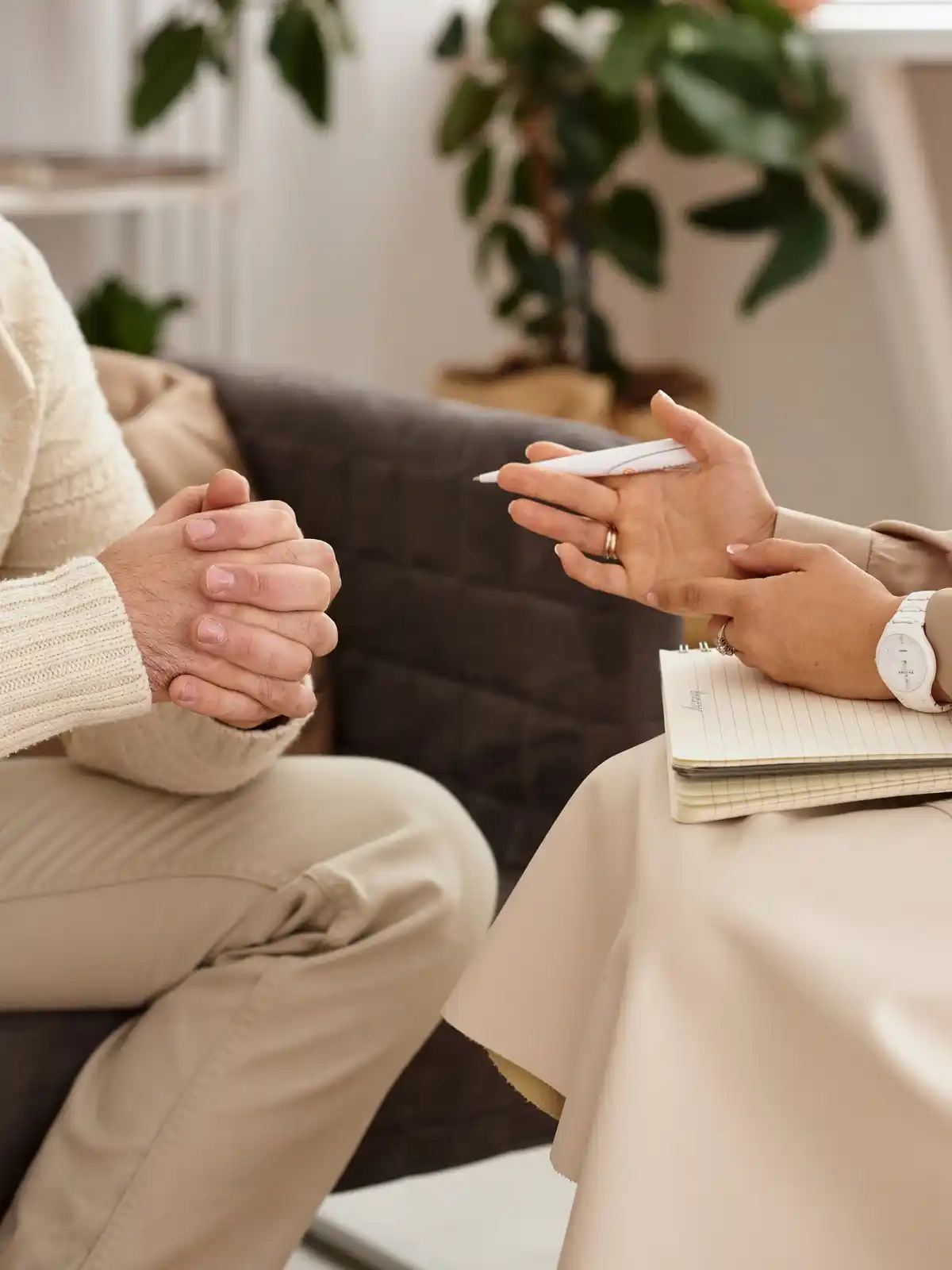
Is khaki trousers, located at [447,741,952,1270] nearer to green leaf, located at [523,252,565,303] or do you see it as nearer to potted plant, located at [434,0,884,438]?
potted plant, located at [434,0,884,438]

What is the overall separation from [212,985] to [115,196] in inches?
58.8

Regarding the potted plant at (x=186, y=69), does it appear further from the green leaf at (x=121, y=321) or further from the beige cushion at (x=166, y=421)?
the beige cushion at (x=166, y=421)

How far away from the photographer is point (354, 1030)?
1049mm

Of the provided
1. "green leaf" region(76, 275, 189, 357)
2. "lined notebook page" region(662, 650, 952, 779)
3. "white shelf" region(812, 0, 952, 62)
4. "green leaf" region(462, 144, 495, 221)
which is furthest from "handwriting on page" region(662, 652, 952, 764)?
"green leaf" region(462, 144, 495, 221)

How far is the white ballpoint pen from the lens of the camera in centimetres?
89

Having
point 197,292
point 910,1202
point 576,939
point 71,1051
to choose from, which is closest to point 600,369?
point 197,292

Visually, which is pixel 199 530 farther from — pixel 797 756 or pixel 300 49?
pixel 300 49

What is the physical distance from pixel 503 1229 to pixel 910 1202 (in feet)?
2.31

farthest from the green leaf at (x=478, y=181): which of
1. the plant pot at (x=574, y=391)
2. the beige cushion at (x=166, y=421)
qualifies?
the beige cushion at (x=166, y=421)

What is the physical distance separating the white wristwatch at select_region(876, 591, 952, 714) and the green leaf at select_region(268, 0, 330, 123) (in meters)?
1.78

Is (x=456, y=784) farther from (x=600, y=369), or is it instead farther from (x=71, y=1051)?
(x=600, y=369)

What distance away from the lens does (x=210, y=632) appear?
36.4 inches

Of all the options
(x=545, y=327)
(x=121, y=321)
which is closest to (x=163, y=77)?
(x=121, y=321)

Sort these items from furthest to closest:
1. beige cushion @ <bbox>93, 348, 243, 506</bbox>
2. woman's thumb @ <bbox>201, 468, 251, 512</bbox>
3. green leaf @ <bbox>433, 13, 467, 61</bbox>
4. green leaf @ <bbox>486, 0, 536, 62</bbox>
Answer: green leaf @ <bbox>433, 13, 467, 61</bbox> < green leaf @ <bbox>486, 0, 536, 62</bbox> < beige cushion @ <bbox>93, 348, 243, 506</bbox> < woman's thumb @ <bbox>201, 468, 251, 512</bbox>
